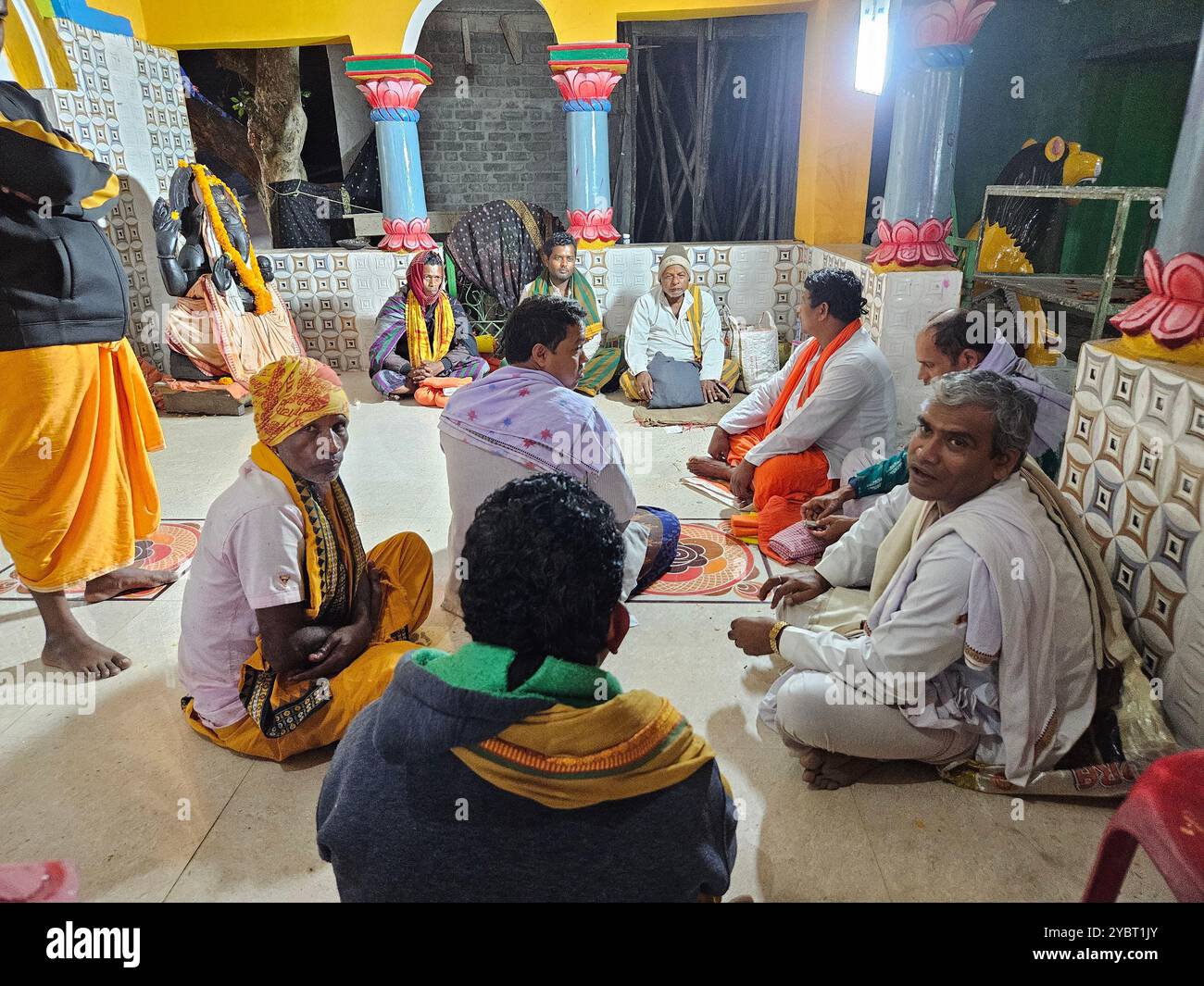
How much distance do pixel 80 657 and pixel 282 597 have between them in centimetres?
113

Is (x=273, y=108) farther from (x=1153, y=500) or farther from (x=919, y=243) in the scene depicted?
(x=1153, y=500)

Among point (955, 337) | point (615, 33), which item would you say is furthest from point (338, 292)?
point (955, 337)

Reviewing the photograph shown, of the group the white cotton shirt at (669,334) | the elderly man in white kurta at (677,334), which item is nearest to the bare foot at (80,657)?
the elderly man in white kurta at (677,334)

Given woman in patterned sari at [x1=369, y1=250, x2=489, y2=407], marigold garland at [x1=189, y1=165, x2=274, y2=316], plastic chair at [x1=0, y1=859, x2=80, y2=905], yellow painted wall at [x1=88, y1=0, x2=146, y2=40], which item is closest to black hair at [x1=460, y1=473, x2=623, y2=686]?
plastic chair at [x1=0, y1=859, x2=80, y2=905]

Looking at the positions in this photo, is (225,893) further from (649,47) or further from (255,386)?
(649,47)

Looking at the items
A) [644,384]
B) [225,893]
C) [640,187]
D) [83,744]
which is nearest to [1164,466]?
[225,893]

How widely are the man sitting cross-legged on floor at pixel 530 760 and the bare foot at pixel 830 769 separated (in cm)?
102

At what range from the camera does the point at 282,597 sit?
1.88 meters

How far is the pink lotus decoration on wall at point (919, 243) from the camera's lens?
434cm

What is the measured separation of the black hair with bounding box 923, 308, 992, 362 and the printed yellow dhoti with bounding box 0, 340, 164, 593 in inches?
108

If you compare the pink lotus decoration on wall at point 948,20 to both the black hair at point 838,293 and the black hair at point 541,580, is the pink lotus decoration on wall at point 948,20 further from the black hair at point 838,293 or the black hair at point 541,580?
the black hair at point 541,580

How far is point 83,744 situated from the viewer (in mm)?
2193

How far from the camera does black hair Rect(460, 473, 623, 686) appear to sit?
980 millimetres

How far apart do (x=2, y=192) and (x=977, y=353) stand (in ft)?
9.88
